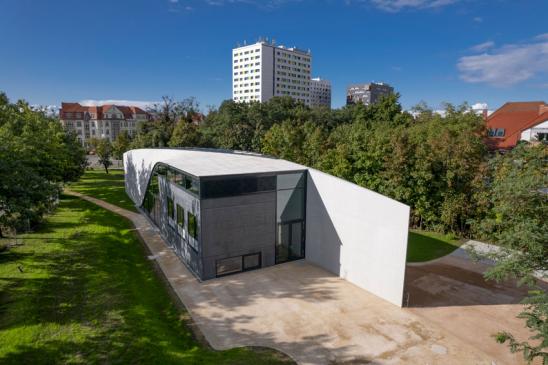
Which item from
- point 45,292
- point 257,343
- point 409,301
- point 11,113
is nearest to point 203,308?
point 257,343

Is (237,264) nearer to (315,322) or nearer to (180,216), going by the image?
(180,216)

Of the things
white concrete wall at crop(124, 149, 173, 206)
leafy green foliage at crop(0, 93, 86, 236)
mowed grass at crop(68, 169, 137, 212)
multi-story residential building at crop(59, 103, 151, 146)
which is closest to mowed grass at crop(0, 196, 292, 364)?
leafy green foliage at crop(0, 93, 86, 236)

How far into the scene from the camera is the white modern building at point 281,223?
13.7m

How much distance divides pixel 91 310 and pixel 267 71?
12299 cm

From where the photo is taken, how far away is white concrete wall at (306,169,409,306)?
13.1 meters

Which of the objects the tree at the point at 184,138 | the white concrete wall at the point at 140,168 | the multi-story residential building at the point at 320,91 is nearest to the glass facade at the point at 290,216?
the white concrete wall at the point at 140,168

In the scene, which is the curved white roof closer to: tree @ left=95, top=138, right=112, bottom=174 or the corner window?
the corner window

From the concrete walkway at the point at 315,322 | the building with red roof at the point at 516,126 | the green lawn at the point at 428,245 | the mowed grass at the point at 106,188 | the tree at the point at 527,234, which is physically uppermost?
the building with red roof at the point at 516,126

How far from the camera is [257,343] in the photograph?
10.7 metres

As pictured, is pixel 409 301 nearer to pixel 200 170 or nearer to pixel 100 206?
pixel 200 170

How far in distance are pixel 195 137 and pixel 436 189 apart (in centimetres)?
3469

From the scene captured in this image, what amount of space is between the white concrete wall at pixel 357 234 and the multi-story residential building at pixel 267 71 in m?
111

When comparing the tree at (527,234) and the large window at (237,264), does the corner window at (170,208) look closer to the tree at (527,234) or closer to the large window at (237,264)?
the large window at (237,264)

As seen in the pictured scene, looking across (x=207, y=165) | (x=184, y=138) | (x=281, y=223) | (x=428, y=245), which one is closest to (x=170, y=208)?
(x=207, y=165)
